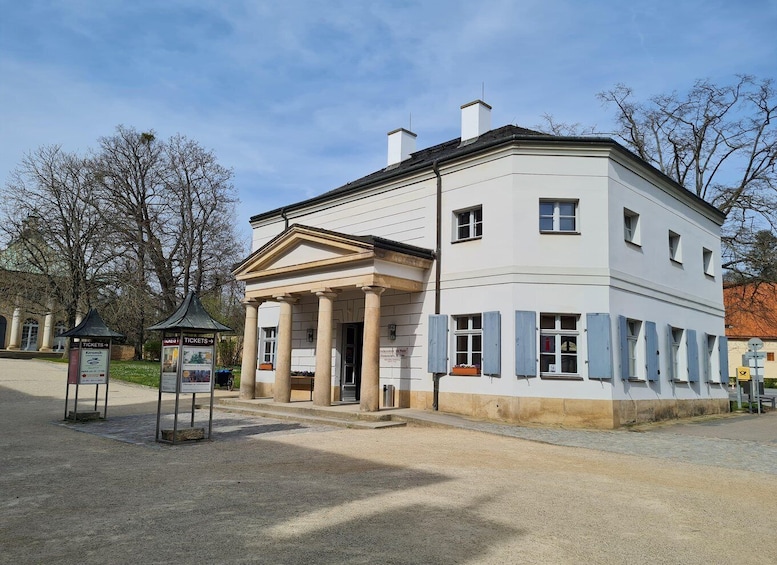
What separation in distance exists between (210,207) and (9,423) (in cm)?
2200

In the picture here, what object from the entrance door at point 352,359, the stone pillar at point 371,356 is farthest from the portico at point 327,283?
the entrance door at point 352,359

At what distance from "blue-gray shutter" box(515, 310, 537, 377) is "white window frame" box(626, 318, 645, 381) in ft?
8.95

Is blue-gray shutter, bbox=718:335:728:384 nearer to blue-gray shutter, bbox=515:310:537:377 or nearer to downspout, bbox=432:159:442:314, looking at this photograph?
blue-gray shutter, bbox=515:310:537:377

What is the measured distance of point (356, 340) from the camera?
17.9 meters

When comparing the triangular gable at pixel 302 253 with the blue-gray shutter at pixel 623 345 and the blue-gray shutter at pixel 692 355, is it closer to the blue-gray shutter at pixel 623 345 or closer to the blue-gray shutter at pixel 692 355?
the blue-gray shutter at pixel 623 345

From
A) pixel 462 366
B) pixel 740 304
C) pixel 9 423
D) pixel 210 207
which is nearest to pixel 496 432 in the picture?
pixel 462 366

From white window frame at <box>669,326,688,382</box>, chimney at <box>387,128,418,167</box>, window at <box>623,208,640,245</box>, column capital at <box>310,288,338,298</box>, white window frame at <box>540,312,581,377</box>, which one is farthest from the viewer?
chimney at <box>387,128,418,167</box>

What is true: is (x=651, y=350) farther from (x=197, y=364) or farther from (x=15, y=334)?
(x=15, y=334)

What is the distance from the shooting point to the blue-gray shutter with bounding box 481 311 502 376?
45.0 feet

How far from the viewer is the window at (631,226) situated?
15500 millimetres

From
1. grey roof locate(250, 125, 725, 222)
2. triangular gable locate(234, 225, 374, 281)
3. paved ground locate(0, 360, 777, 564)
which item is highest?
grey roof locate(250, 125, 725, 222)

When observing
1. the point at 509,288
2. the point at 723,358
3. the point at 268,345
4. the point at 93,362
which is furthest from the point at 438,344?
the point at 723,358

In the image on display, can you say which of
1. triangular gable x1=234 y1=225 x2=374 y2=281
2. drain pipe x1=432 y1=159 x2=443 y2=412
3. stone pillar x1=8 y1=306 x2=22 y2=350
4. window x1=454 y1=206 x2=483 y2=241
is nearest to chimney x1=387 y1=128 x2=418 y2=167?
drain pipe x1=432 y1=159 x2=443 y2=412

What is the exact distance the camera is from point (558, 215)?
14.4 metres
